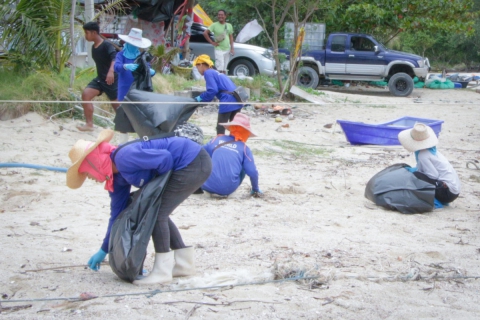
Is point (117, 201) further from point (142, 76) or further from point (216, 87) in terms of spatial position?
point (142, 76)

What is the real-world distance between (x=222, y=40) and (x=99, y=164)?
37.6 ft

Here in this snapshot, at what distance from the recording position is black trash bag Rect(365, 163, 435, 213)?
6.43 meters

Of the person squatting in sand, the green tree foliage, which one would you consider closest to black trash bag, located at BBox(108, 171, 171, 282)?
the person squatting in sand

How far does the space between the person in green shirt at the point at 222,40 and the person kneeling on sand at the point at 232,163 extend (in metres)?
8.62

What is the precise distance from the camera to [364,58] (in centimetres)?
1888

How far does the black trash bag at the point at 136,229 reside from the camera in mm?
4055

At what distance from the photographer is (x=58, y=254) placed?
481cm

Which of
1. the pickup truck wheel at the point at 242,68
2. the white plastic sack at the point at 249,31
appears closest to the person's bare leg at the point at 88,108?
the pickup truck wheel at the point at 242,68

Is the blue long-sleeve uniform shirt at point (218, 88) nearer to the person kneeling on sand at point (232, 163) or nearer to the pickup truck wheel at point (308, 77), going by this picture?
the person kneeling on sand at point (232, 163)

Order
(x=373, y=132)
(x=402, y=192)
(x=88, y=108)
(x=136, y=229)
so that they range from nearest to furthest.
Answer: (x=136, y=229), (x=402, y=192), (x=88, y=108), (x=373, y=132)

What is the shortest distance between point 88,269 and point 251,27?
1403 cm

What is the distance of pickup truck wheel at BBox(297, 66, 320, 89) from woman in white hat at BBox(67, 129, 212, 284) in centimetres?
1467

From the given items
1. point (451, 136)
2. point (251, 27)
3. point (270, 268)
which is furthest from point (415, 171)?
point (251, 27)

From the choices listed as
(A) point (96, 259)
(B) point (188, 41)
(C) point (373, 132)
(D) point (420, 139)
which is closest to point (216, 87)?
(D) point (420, 139)
